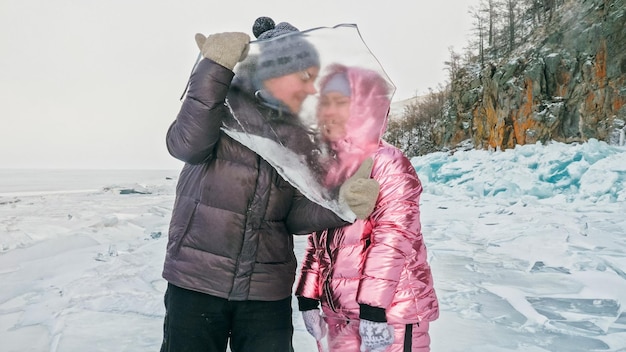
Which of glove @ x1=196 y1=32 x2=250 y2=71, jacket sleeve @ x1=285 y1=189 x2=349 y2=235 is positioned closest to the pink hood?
jacket sleeve @ x1=285 y1=189 x2=349 y2=235

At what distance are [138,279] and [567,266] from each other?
431 cm

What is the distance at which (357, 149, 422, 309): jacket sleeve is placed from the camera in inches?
59.4

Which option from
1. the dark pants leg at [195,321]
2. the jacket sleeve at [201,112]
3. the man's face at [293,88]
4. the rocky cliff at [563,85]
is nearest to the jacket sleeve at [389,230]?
the man's face at [293,88]

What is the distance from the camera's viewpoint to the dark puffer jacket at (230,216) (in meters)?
1.43

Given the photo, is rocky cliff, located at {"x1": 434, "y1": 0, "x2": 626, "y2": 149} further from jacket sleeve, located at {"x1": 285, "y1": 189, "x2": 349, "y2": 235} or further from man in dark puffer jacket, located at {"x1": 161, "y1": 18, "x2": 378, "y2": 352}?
man in dark puffer jacket, located at {"x1": 161, "y1": 18, "x2": 378, "y2": 352}

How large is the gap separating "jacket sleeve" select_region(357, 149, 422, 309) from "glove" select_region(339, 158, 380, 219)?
11cm

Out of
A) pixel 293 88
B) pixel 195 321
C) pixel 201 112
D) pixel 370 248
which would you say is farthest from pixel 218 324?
pixel 293 88

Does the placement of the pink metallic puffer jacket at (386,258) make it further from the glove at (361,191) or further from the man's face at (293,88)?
the man's face at (293,88)

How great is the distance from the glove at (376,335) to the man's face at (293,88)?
77cm

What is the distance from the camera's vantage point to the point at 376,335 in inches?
59.2

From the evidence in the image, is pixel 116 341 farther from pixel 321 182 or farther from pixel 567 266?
pixel 567 266

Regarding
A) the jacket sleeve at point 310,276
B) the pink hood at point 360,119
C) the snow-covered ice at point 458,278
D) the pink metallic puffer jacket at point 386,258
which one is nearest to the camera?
the pink hood at point 360,119

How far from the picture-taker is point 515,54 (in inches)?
861

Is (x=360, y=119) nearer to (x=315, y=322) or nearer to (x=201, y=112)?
(x=201, y=112)
